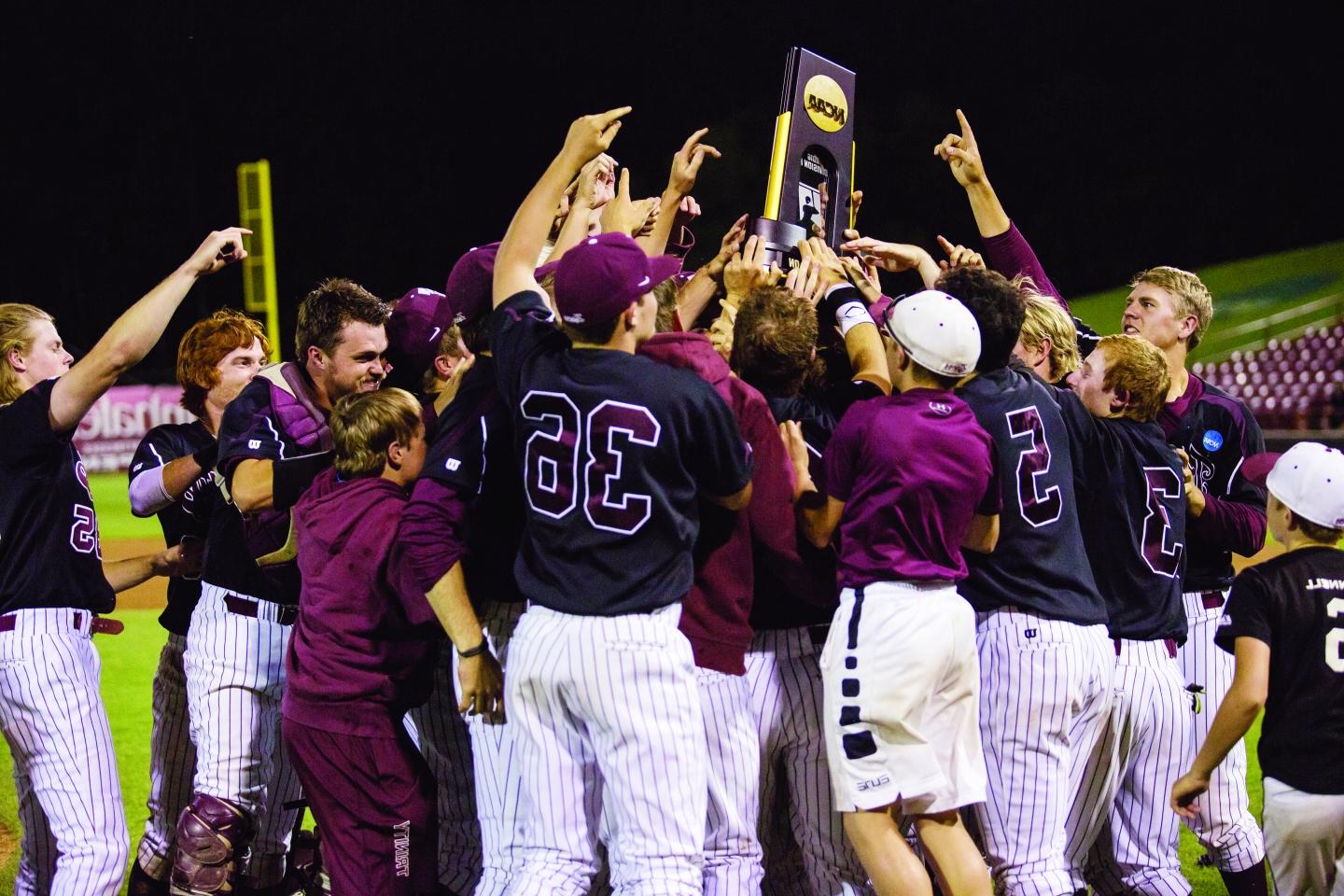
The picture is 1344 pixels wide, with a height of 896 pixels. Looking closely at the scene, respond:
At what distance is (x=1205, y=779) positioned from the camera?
335 centimetres

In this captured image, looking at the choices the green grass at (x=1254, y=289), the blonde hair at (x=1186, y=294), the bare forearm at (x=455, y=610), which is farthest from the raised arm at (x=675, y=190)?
the green grass at (x=1254, y=289)

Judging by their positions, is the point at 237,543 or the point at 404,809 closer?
the point at 404,809

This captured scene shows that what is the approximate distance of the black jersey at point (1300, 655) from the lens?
331cm

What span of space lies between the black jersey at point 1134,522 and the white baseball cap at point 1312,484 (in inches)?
21.4

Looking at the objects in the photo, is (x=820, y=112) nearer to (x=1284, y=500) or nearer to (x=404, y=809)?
(x=1284, y=500)

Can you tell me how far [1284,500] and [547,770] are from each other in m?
2.07

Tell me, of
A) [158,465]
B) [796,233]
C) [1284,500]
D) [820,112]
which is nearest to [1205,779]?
[1284,500]

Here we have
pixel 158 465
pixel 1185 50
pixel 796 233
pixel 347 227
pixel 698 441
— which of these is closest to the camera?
pixel 698 441

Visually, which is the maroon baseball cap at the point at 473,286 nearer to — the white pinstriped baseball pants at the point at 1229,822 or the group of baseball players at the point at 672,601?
the group of baseball players at the point at 672,601

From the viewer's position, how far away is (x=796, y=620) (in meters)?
3.85

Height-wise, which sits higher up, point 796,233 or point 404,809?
point 796,233

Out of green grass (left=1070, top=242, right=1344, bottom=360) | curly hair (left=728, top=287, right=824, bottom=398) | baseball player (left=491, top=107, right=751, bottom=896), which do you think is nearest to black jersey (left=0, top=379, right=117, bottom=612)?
baseball player (left=491, top=107, right=751, bottom=896)

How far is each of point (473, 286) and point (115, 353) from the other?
1.05m

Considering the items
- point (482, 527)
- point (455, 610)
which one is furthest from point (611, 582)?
point (482, 527)
